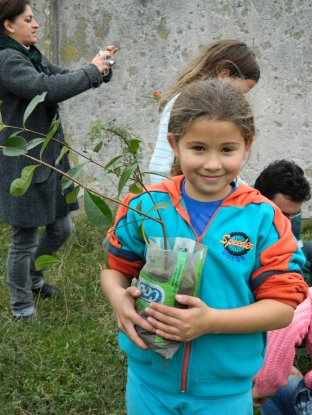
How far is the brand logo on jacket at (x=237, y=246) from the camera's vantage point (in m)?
1.61

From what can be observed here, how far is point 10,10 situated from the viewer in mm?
3221

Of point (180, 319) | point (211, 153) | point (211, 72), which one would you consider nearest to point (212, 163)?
point (211, 153)

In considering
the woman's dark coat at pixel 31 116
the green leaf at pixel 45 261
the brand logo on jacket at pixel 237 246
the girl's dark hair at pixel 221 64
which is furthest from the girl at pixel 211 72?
the green leaf at pixel 45 261

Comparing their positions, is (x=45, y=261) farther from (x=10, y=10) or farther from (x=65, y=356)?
(x=10, y=10)

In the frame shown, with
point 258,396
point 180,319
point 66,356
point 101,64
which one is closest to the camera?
point 180,319

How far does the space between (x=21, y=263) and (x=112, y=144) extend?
1852 millimetres

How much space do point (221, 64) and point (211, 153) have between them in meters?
1.36

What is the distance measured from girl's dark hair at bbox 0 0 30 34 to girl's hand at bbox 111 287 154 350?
6.90 ft

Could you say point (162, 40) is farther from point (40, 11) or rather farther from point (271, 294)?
point (271, 294)

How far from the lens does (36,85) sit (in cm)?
313

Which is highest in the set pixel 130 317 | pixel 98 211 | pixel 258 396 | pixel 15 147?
pixel 15 147

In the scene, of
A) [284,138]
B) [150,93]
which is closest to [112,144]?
[150,93]

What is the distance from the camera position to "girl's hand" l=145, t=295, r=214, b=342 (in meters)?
1.48

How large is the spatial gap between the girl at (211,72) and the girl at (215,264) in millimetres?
927
